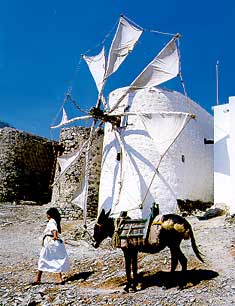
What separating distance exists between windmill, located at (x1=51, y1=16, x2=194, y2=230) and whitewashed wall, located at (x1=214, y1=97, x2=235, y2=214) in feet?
4.62

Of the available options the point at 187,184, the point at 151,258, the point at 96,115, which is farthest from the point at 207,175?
the point at 151,258

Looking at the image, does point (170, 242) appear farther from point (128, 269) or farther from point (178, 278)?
point (128, 269)

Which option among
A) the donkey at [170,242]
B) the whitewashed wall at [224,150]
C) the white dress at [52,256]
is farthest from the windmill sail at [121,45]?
the donkey at [170,242]

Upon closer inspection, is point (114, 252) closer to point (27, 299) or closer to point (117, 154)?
point (27, 299)

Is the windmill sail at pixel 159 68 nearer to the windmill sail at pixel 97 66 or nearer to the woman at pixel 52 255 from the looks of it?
the windmill sail at pixel 97 66

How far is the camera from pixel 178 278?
8.74 metres

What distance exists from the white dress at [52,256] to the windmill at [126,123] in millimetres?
7208

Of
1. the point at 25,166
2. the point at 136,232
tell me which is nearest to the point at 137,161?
the point at 25,166

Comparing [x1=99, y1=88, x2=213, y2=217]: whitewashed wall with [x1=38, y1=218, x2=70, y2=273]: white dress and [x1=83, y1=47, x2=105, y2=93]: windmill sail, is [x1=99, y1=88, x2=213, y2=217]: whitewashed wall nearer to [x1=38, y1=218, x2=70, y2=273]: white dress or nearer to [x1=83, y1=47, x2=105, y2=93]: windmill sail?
[x1=83, y1=47, x2=105, y2=93]: windmill sail

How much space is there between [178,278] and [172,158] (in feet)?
34.3

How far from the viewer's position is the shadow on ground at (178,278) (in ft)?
27.8

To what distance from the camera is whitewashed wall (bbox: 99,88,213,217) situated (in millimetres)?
18531

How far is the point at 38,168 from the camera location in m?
26.9

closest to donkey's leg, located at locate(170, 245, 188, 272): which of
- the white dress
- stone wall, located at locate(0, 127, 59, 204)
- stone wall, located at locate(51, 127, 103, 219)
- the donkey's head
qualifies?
the donkey's head
